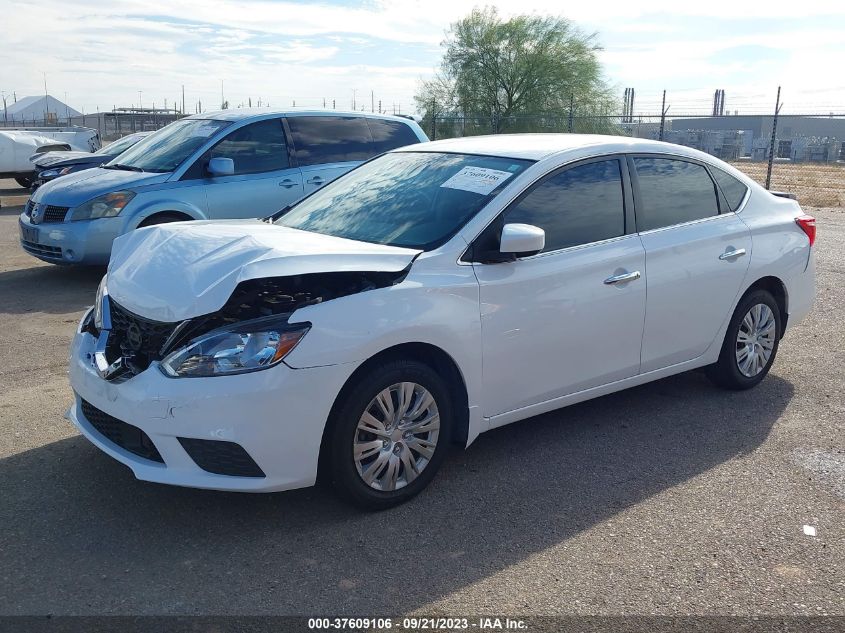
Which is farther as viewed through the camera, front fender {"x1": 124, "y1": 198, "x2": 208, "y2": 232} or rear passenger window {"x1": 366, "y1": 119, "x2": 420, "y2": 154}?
rear passenger window {"x1": 366, "y1": 119, "x2": 420, "y2": 154}

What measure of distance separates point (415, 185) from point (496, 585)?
232 cm

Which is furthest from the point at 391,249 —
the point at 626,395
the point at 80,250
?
the point at 80,250

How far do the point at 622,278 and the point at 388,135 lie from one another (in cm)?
574

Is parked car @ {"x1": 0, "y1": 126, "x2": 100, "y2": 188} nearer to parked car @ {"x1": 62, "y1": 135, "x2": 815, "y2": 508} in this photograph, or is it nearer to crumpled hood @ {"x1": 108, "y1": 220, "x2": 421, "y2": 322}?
parked car @ {"x1": 62, "y1": 135, "x2": 815, "y2": 508}

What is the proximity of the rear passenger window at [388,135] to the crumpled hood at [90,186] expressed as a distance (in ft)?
8.05

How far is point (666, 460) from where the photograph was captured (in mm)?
4551

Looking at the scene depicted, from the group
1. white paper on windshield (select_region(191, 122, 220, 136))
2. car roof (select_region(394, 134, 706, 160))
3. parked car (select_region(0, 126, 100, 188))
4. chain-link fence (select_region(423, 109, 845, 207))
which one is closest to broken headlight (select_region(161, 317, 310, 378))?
car roof (select_region(394, 134, 706, 160))

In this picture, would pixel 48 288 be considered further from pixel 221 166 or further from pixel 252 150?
pixel 252 150

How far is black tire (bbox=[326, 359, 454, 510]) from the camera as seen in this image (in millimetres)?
3639

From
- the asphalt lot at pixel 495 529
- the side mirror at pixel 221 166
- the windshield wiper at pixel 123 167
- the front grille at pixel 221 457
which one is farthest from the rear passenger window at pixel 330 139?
the front grille at pixel 221 457

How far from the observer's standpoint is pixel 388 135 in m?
9.80

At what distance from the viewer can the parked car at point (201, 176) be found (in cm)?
859

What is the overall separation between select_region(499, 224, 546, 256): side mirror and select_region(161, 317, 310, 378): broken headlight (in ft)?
3.61

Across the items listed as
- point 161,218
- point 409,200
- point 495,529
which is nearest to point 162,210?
point 161,218
